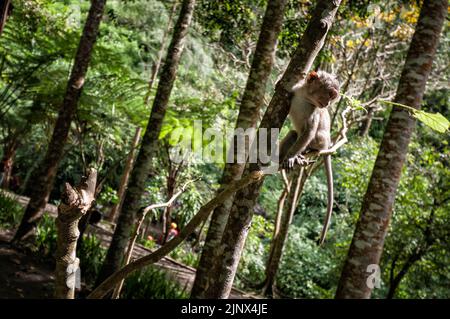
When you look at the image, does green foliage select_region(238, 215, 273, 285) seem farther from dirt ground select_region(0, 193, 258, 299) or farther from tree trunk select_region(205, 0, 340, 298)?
tree trunk select_region(205, 0, 340, 298)

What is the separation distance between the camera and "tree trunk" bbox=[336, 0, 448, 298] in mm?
3678

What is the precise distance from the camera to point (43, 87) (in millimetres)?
6445

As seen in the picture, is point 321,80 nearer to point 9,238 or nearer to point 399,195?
point 9,238

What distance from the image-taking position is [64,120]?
5.47 meters

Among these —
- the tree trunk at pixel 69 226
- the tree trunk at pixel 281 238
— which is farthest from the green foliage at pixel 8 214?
the tree trunk at pixel 69 226

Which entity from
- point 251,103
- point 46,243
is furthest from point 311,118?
point 46,243

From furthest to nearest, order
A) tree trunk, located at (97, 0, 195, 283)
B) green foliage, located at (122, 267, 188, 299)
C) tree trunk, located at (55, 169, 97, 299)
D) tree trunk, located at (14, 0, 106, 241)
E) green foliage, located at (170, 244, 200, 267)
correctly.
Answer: green foliage, located at (170, 244, 200, 267) → tree trunk, located at (14, 0, 106, 241) → green foliage, located at (122, 267, 188, 299) → tree trunk, located at (97, 0, 195, 283) → tree trunk, located at (55, 169, 97, 299)

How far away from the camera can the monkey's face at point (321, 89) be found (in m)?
2.07

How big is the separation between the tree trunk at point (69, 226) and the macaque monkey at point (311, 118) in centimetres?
111

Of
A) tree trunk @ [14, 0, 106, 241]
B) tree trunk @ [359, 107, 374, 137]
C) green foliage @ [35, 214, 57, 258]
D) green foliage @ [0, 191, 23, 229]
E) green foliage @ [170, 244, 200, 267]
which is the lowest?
green foliage @ [170, 244, 200, 267]

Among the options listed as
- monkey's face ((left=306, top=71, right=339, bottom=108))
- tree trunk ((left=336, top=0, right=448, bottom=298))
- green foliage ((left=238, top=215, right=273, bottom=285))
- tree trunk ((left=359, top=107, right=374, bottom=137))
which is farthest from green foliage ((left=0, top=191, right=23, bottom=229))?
tree trunk ((left=359, top=107, right=374, bottom=137))

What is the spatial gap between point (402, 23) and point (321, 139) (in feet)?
26.6

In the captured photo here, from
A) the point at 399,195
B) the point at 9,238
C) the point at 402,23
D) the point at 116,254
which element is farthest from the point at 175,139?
the point at 402,23

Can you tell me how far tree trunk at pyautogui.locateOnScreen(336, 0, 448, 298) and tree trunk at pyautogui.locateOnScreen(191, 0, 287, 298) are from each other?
1.25 metres
